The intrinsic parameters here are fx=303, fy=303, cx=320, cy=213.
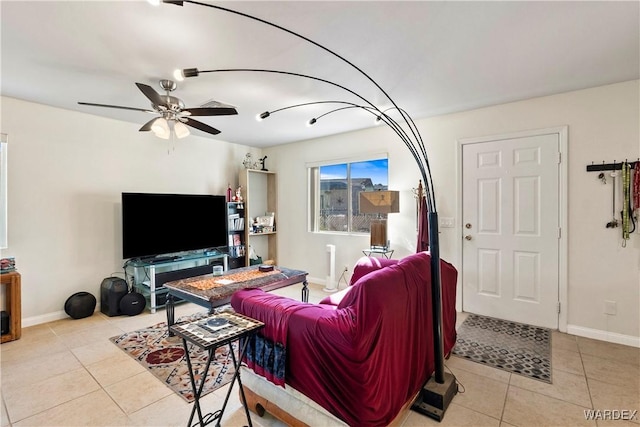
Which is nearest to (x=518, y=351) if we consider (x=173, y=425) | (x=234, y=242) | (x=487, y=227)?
(x=487, y=227)

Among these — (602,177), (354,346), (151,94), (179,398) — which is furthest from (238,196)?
(602,177)

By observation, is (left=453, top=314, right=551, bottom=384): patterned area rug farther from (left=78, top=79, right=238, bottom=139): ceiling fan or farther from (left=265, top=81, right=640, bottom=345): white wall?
(left=78, top=79, right=238, bottom=139): ceiling fan

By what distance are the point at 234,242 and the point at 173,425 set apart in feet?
10.9

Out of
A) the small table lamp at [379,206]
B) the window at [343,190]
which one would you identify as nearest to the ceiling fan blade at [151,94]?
the small table lamp at [379,206]

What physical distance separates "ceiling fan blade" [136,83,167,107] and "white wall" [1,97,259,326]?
6.12 feet

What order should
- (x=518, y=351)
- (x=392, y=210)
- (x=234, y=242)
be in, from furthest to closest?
(x=234, y=242)
(x=392, y=210)
(x=518, y=351)

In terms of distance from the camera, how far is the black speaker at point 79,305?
352 cm

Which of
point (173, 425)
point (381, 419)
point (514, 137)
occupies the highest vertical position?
point (514, 137)

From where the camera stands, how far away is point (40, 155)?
3.42 m

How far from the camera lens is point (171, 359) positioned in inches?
103

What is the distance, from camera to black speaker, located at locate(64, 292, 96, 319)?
352cm

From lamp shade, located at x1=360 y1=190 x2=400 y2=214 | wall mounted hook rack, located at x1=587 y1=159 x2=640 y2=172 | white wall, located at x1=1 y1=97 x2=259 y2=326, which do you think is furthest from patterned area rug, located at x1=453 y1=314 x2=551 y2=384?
white wall, located at x1=1 y1=97 x2=259 y2=326

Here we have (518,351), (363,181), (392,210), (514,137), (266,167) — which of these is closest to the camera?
(518,351)

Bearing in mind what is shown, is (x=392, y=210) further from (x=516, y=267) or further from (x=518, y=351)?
(x=518, y=351)
